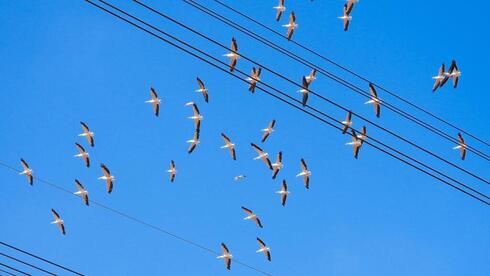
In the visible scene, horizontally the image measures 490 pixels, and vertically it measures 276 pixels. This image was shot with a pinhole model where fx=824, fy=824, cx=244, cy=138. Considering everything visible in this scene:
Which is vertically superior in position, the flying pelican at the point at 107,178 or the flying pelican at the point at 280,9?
the flying pelican at the point at 280,9

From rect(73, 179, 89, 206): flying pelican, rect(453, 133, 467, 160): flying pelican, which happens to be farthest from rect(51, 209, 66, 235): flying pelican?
rect(453, 133, 467, 160): flying pelican

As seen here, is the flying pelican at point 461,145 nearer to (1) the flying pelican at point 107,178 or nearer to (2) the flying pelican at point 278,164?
(2) the flying pelican at point 278,164

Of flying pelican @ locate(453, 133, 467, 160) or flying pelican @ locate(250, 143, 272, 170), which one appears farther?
flying pelican @ locate(250, 143, 272, 170)

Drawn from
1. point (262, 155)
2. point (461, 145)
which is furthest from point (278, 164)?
point (461, 145)

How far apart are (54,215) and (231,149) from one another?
613 cm

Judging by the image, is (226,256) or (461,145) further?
(226,256)

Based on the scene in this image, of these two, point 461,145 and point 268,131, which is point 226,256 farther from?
point 461,145

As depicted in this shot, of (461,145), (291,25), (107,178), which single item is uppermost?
(291,25)

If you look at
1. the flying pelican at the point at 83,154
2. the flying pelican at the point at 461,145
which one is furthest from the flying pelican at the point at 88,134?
the flying pelican at the point at 461,145

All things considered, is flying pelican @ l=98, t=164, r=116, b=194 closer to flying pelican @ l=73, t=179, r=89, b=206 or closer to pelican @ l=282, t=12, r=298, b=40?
flying pelican @ l=73, t=179, r=89, b=206

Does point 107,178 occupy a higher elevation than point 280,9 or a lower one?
lower

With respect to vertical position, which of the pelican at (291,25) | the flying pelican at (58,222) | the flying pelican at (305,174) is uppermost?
the pelican at (291,25)

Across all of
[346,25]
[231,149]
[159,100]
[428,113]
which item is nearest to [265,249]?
[231,149]

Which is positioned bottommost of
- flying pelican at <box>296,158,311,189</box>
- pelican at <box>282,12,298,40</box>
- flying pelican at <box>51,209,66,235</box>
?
flying pelican at <box>51,209,66,235</box>
